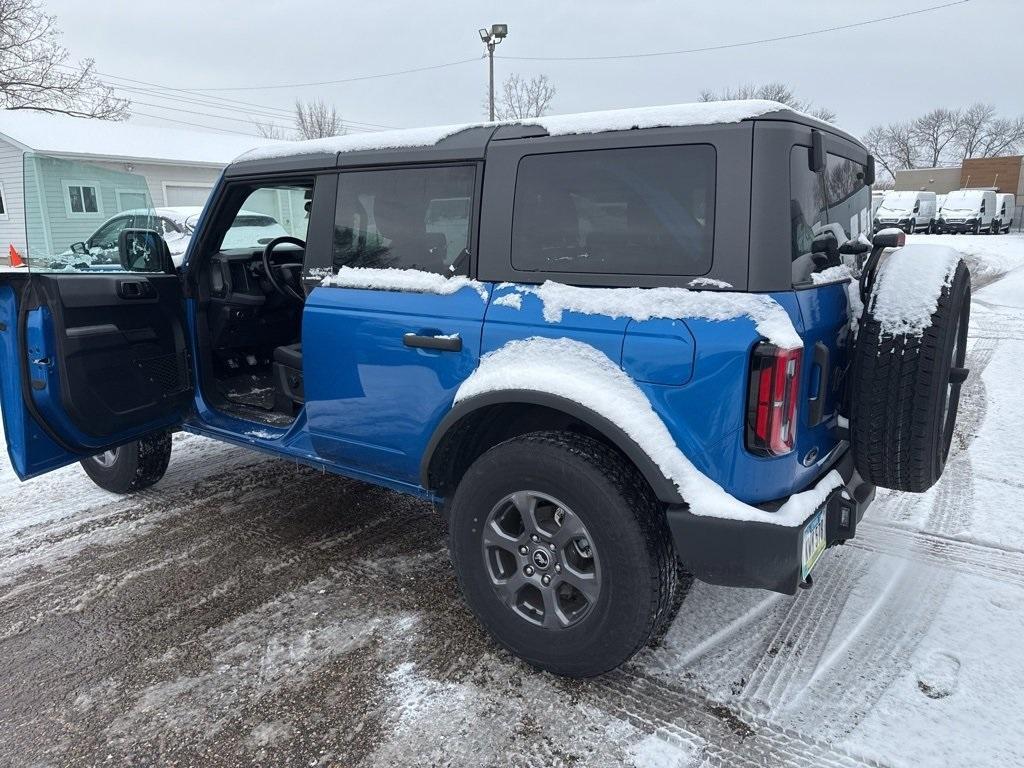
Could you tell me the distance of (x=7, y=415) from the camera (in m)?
3.35

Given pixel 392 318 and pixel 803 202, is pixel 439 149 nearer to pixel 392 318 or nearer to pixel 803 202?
pixel 392 318

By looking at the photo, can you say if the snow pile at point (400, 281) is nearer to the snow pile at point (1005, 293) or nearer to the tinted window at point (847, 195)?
the tinted window at point (847, 195)

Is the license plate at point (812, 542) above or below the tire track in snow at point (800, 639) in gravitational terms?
above

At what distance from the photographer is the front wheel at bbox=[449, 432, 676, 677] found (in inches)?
89.7

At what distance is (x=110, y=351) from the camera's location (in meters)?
3.53

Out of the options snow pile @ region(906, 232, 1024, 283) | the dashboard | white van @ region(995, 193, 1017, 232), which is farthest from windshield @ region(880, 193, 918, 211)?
the dashboard

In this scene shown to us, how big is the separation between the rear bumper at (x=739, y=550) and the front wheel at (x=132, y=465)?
3.24m

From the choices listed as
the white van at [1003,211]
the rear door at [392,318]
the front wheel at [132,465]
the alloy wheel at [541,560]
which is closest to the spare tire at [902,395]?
the alloy wheel at [541,560]

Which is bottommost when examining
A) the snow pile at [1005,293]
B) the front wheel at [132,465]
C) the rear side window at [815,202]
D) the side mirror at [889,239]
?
the front wheel at [132,465]

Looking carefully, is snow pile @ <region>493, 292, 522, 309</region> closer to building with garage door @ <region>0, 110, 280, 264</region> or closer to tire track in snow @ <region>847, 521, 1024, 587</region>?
tire track in snow @ <region>847, 521, 1024, 587</region>

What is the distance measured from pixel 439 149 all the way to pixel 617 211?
90 cm

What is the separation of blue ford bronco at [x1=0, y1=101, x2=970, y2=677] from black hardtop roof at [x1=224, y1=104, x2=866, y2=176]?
0.01 metres

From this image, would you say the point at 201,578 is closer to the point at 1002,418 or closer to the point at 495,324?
the point at 495,324

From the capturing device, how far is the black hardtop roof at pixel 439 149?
2274mm
